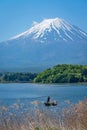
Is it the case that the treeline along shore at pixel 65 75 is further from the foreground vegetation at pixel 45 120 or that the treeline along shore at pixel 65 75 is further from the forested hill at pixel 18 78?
the foreground vegetation at pixel 45 120

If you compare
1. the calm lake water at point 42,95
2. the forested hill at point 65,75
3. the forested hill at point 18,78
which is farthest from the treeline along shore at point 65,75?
the forested hill at point 18,78

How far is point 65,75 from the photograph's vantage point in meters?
86.4

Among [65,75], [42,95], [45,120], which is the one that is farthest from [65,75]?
[45,120]

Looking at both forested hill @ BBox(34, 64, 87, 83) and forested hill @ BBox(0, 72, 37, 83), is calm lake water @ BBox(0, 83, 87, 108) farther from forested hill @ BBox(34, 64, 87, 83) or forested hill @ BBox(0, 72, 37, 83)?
forested hill @ BBox(0, 72, 37, 83)

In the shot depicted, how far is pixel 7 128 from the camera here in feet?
30.5

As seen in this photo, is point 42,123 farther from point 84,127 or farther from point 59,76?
point 59,76

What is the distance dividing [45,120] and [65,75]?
7672 centimetres

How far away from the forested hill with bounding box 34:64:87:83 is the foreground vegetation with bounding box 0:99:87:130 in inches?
2894

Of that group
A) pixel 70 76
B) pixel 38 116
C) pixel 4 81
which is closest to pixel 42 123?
pixel 38 116

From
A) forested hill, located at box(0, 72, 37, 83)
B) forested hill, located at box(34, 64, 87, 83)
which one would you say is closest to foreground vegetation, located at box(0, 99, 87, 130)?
forested hill, located at box(34, 64, 87, 83)

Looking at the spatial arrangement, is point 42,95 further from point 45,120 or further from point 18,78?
point 18,78

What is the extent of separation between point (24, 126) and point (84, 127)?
121 cm

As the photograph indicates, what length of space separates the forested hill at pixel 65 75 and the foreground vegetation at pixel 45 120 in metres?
73.5

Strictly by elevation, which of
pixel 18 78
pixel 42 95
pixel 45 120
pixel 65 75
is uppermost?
pixel 18 78
